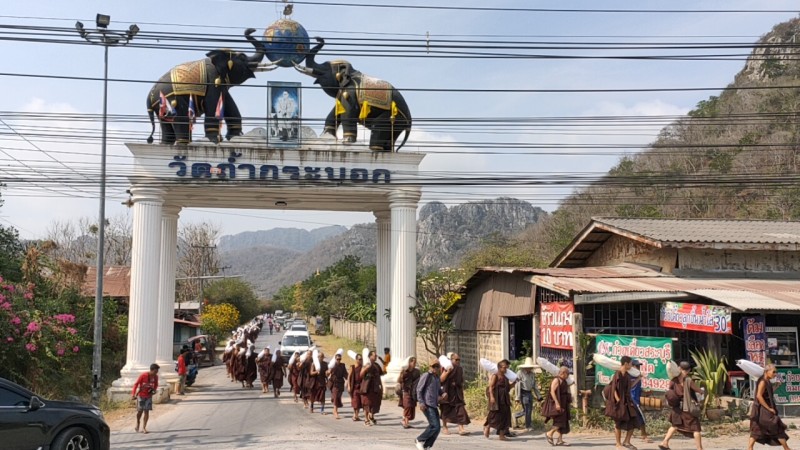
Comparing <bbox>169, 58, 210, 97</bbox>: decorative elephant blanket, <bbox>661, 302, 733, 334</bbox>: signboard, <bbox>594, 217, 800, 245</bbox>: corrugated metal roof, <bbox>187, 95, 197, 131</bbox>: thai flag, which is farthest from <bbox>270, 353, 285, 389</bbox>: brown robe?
<bbox>661, 302, 733, 334</bbox>: signboard

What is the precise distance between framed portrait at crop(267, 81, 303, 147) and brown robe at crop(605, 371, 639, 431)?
12189 mm

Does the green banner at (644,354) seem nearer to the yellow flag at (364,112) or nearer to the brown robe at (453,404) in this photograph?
the brown robe at (453,404)

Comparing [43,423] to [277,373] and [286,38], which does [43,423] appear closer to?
[277,373]

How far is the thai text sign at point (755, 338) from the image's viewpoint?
46.5ft

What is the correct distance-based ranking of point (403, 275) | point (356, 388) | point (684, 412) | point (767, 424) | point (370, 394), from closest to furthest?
point (767, 424) < point (684, 412) < point (370, 394) < point (356, 388) < point (403, 275)

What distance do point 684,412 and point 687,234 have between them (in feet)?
29.2

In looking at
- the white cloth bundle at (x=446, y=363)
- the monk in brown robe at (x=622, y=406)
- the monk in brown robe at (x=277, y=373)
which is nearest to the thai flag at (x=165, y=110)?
the monk in brown robe at (x=277, y=373)

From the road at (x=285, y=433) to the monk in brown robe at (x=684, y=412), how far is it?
32.0 inches

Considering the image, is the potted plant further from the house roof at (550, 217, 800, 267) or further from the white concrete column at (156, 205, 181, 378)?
the white concrete column at (156, 205, 181, 378)

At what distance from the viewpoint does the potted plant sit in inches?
530

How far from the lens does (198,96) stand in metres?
20.8

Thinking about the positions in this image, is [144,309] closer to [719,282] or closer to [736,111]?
[719,282]

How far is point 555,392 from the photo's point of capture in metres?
12.3

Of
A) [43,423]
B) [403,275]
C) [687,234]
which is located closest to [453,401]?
[403,275]
